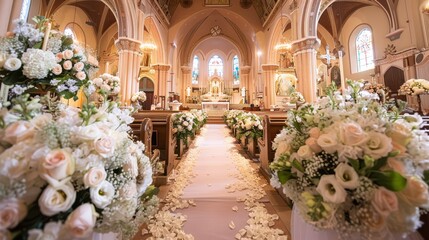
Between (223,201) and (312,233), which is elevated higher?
(312,233)

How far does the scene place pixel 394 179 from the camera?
0.69 metres

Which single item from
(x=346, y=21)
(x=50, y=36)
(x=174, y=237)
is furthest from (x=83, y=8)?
(x=346, y=21)

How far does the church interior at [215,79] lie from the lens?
5.53 ft

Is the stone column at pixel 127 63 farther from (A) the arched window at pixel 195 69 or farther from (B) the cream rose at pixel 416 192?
(A) the arched window at pixel 195 69

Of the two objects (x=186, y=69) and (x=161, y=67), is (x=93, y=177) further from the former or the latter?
(x=186, y=69)

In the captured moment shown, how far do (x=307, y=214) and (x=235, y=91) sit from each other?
1974 cm

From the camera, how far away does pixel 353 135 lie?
761mm

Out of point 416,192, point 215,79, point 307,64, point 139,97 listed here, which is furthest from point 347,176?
point 215,79

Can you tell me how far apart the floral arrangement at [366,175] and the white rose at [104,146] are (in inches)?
31.0

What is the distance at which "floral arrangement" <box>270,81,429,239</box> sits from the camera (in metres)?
0.70

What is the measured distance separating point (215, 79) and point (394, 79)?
13505 mm

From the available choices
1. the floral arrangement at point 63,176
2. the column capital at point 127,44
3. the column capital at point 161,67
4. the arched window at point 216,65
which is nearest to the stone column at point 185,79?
the arched window at point 216,65

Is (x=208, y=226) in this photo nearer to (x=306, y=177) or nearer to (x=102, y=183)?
(x=306, y=177)

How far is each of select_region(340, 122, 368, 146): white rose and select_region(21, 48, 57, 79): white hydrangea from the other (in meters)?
2.25
